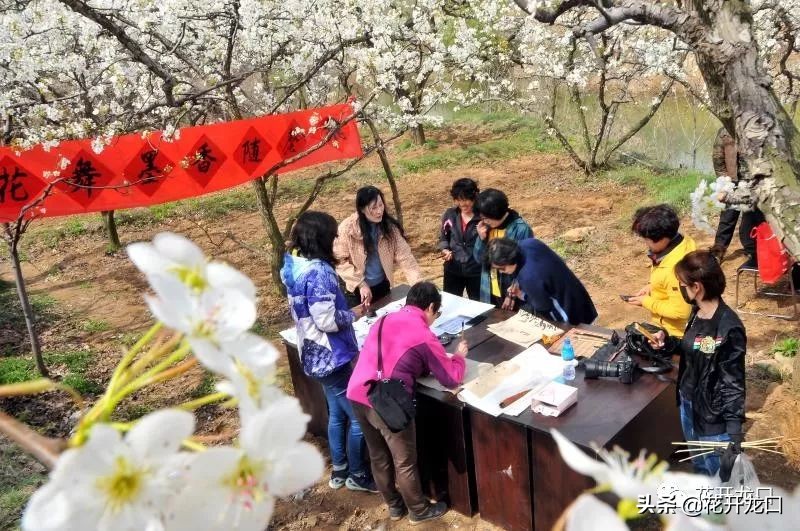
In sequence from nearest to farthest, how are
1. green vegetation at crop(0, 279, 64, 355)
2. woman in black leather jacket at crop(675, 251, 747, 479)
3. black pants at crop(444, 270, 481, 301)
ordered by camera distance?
woman in black leather jacket at crop(675, 251, 747, 479)
black pants at crop(444, 270, 481, 301)
green vegetation at crop(0, 279, 64, 355)

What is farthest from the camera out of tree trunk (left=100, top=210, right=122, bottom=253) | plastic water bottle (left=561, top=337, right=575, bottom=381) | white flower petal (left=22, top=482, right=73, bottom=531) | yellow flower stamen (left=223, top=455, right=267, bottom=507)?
tree trunk (left=100, top=210, right=122, bottom=253)

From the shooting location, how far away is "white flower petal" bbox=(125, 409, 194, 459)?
2.00 ft

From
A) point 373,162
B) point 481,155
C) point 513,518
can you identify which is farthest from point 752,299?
point 373,162

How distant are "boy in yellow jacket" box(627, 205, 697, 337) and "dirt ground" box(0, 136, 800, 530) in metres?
1.02

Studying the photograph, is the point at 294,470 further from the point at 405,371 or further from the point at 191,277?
the point at 405,371

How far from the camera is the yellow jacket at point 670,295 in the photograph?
337 cm

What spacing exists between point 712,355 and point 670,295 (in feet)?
2.52

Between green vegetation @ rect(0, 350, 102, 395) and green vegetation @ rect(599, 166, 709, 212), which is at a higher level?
green vegetation @ rect(599, 166, 709, 212)

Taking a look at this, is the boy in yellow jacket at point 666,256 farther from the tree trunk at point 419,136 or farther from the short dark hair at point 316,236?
the tree trunk at point 419,136

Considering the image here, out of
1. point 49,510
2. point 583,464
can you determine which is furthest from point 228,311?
point 583,464

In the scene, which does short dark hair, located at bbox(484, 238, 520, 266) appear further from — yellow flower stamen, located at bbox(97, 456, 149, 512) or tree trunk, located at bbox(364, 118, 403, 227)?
tree trunk, located at bbox(364, 118, 403, 227)

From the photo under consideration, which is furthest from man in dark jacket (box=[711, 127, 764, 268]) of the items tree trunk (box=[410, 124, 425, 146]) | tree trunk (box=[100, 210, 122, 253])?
tree trunk (box=[410, 124, 425, 146])

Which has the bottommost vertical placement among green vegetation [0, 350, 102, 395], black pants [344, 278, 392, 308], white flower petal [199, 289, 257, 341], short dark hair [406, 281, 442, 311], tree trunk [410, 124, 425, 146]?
green vegetation [0, 350, 102, 395]

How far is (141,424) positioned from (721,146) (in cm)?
674
